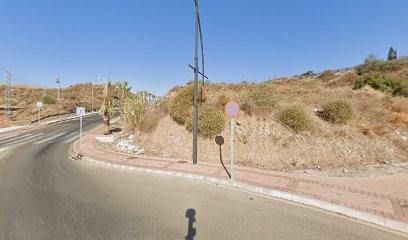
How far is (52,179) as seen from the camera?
763 cm

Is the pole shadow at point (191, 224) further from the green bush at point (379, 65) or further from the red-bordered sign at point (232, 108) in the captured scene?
the green bush at point (379, 65)

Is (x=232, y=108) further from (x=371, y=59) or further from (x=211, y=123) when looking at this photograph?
(x=371, y=59)

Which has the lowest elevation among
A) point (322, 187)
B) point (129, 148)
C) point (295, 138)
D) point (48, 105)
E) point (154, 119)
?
point (322, 187)

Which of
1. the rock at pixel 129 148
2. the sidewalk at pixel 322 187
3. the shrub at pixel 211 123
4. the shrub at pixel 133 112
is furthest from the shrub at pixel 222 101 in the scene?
the shrub at pixel 133 112

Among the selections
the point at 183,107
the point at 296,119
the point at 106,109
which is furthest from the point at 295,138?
the point at 106,109

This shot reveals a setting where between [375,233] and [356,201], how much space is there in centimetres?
142

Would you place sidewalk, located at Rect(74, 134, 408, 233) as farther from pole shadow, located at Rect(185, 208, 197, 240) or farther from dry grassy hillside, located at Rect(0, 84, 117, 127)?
dry grassy hillside, located at Rect(0, 84, 117, 127)

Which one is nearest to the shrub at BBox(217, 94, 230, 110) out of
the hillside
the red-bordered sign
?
the hillside

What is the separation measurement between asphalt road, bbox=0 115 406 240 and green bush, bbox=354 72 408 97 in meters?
20.5

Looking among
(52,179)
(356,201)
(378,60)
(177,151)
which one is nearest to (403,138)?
(356,201)

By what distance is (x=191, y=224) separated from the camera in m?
4.56

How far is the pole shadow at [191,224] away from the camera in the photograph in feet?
13.4

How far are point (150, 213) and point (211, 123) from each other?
6965mm

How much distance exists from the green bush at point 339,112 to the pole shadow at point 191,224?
10232 millimetres
